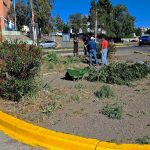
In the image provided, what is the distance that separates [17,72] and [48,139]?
3035 mm

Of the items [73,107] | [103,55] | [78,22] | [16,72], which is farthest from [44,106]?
[78,22]

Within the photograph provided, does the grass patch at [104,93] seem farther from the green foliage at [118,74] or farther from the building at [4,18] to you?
Result: the building at [4,18]

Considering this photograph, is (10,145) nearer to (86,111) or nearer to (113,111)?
(86,111)

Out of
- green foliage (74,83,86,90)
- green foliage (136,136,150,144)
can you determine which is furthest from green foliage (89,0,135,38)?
green foliage (136,136,150,144)

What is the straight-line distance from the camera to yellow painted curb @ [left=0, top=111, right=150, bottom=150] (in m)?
5.48

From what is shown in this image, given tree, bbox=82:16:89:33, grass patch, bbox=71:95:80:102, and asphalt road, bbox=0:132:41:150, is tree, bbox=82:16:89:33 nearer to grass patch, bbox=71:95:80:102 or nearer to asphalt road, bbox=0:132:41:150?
grass patch, bbox=71:95:80:102

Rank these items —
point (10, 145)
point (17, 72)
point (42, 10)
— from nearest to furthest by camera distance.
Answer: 1. point (10, 145)
2. point (17, 72)
3. point (42, 10)

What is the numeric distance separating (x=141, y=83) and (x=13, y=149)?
20.1 ft

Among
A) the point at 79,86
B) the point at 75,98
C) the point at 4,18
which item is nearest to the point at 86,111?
the point at 75,98

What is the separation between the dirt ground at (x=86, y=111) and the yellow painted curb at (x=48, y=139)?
34 centimetres

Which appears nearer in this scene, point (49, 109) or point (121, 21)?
point (49, 109)

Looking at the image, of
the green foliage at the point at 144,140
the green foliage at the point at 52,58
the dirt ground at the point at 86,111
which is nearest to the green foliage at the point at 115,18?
the green foliage at the point at 52,58

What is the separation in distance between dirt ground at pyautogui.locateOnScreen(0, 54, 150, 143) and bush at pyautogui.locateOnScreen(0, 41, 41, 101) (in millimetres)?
232

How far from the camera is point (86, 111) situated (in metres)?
7.72
